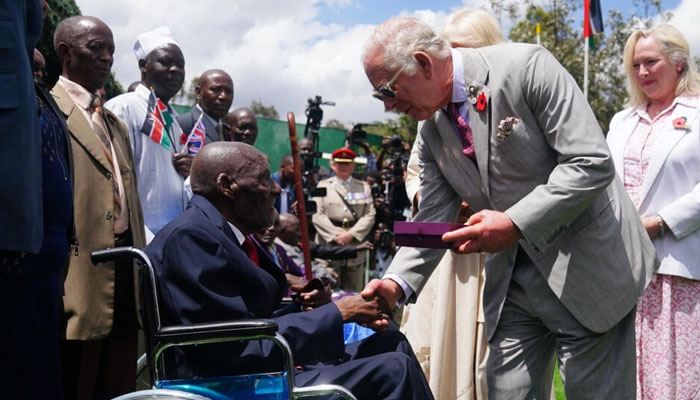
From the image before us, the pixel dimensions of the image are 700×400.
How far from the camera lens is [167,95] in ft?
14.7

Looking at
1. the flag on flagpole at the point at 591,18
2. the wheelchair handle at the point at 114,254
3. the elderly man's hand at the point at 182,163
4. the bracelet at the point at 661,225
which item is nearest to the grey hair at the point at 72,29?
the elderly man's hand at the point at 182,163

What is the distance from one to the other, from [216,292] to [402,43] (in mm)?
1051

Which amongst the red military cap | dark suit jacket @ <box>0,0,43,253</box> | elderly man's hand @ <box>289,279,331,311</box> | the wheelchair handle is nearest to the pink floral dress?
elderly man's hand @ <box>289,279,331,311</box>

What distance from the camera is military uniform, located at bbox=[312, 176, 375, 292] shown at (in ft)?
23.7

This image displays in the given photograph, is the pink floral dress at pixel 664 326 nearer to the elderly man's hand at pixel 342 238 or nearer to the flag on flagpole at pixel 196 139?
the flag on flagpole at pixel 196 139

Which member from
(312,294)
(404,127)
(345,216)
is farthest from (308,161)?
(404,127)

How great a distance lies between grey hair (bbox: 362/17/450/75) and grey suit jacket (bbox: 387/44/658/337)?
16 cm

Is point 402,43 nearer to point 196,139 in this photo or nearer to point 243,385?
point 243,385

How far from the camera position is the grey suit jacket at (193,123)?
4.98m

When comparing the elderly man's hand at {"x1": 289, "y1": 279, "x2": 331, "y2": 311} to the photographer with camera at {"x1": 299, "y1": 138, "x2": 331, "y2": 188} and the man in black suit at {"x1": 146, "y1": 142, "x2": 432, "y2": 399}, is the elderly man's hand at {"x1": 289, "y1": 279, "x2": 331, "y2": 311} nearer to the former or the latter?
the man in black suit at {"x1": 146, "y1": 142, "x2": 432, "y2": 399}

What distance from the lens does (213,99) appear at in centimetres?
525

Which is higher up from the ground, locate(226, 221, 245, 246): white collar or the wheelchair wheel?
locate(226, 221, 245, 246): white collar

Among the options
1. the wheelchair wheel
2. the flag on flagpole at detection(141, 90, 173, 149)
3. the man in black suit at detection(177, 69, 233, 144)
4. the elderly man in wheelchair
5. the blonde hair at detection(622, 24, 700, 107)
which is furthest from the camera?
the man in black suit at detection(177, 69, 233, 144)

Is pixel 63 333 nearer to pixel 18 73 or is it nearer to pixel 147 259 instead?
pixel 147 259
